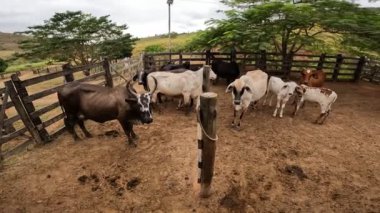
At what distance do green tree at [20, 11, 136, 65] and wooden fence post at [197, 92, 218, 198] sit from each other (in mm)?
26190

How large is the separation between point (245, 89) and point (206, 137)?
3.13 m

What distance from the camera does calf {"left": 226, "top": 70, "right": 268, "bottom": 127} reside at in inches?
248

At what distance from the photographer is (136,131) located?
657 cm

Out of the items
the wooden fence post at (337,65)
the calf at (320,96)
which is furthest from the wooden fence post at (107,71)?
the wooden fence post at (337,65)

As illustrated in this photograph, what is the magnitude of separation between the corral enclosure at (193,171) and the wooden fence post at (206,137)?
389mm

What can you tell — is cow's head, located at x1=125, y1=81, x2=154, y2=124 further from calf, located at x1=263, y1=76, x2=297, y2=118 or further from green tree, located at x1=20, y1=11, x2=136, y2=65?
green tree, located at x1=20, y1=11, x2=136, y2=65

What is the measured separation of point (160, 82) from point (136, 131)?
5.99 ft

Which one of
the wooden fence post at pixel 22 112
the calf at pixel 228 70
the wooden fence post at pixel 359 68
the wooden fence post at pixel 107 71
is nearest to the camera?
the wooden fence post at pixel 22 112

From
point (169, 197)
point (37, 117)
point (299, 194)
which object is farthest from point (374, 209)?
point (37, 117)

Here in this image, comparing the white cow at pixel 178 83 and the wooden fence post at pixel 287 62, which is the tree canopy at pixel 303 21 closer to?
the wooden fence post at pixel 287 62

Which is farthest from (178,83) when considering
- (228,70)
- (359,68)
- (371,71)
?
(371,71)

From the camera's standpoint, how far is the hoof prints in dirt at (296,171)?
4.79 metres

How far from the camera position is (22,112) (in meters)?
5.42

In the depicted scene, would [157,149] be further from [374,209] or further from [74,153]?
[374,209]
